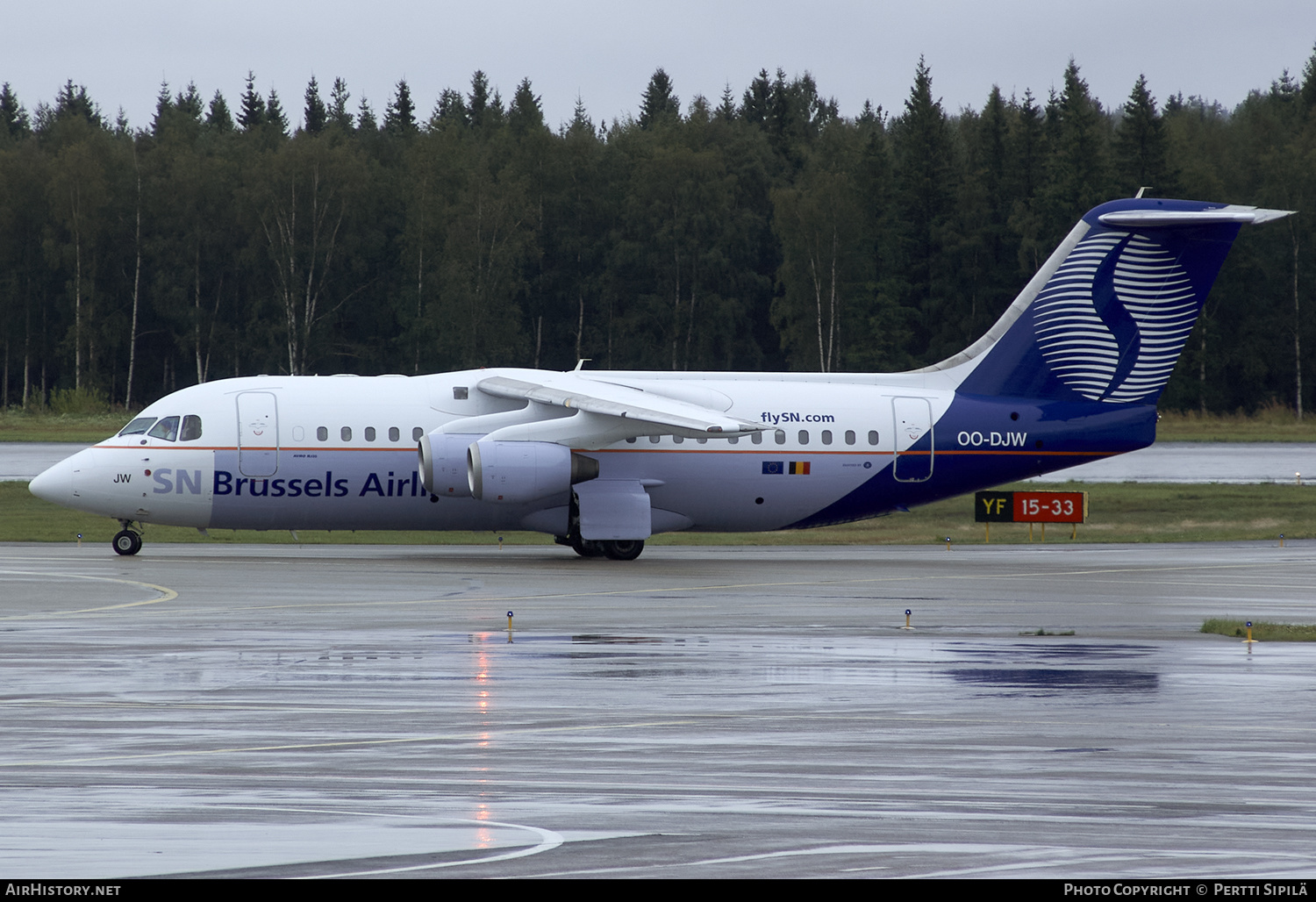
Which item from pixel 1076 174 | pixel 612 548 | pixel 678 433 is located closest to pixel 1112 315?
pixel 678 433

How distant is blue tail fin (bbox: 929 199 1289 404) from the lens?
33.8m

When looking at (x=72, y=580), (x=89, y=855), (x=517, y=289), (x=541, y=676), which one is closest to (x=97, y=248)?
(x=517, y=289)

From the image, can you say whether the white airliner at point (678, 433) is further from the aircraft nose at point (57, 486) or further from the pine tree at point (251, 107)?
the pine tree at point (251, 107)

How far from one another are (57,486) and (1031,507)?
926 inches

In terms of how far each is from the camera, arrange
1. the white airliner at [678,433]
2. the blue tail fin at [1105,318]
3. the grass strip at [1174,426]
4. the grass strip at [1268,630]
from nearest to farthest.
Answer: the grass strip at [1268,630]
the white airliner at [678,433]
the blue tail fin at [1105,318]
the grass strip at [1174,426]

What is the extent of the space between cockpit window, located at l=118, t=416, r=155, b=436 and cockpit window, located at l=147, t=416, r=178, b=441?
0.68 feet

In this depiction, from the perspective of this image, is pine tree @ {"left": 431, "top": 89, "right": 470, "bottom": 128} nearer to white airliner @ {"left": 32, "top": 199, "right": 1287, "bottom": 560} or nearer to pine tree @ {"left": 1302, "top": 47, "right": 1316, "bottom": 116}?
pine tree @ {"left": 1302, "top": 47, "right": 1316, "bottom": 116}

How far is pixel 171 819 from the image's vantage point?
955 cm

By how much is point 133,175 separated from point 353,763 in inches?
3804

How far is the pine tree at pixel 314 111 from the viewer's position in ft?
467

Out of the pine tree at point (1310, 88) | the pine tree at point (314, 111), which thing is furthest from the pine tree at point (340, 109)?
the pine tree at point (1310, 88)

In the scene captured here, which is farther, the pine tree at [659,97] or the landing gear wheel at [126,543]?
the pine tree at [659,97]

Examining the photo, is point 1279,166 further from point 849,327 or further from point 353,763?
point 353,763

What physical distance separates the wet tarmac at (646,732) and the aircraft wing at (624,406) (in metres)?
4.43
